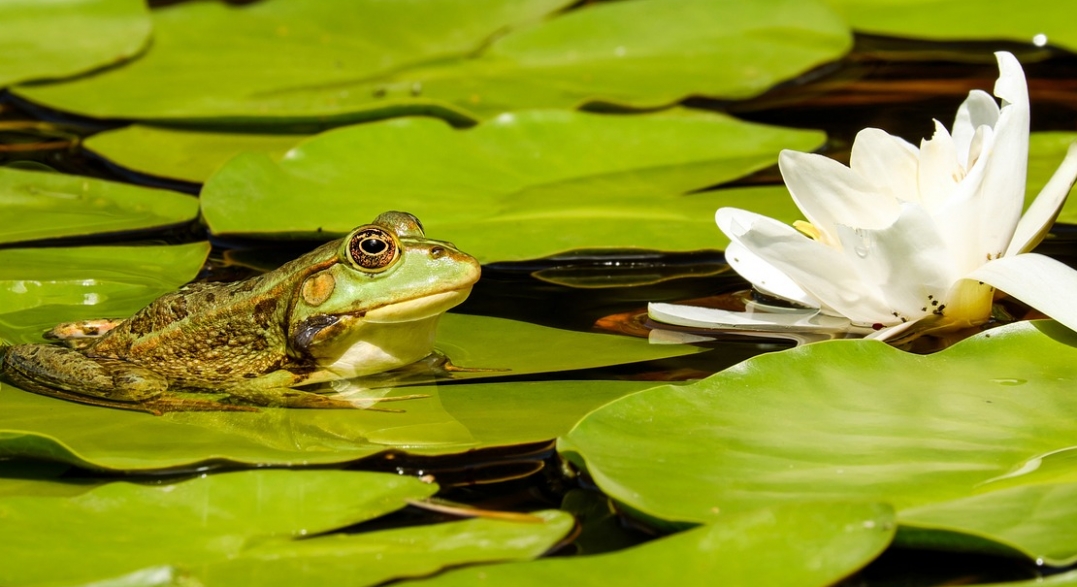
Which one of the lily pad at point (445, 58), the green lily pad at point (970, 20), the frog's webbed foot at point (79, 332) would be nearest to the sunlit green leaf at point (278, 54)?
the lily pad at point (445, 58)

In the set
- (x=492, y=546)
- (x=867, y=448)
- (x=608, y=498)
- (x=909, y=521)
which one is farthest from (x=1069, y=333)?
(x=492, y=546)

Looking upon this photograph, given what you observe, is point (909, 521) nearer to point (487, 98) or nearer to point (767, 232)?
point (767, 232)

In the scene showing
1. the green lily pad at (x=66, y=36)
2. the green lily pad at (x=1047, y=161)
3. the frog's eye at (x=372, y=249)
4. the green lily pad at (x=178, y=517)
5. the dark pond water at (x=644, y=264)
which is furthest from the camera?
the green lily pad at (x=66, y=36)

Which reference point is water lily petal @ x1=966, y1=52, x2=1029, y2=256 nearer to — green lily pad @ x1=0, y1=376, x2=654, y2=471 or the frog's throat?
green lily pad @ x1=0, y1=376, x2=654, y2=471

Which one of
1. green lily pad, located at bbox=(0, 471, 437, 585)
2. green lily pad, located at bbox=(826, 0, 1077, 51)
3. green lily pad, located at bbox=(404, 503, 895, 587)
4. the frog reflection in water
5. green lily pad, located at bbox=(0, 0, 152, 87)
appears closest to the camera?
green lily pad, located at bbox=(404, 503, 895, 587)

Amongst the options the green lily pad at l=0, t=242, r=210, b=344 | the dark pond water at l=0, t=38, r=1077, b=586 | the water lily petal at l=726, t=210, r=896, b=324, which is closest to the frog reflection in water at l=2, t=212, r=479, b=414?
the green lily pad at l=0, t=242, r=210, b=344

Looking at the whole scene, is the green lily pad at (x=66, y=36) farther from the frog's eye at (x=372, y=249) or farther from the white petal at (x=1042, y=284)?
the white petal at (x=1042, y=284)

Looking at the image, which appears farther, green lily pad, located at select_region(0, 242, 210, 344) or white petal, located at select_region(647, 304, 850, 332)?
green lily pad, located at select_region(0, 242, 210, 344)
